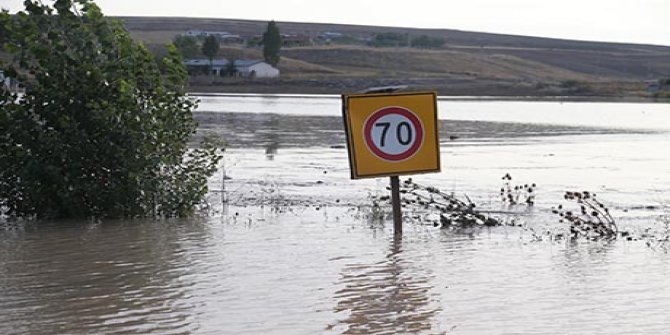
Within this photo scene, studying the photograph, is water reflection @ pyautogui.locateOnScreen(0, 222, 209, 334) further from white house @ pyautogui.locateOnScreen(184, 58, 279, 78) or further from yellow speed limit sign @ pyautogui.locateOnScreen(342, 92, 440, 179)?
white house @ pyautogui.locateOnScreen(184, 58, 279, 78)

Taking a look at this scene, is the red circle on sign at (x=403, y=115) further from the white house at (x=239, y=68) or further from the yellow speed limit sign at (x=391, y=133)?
the white house at (x=239, y=68)

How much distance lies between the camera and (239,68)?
14825 centimetres

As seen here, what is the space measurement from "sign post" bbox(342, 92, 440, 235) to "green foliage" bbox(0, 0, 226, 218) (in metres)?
3.03

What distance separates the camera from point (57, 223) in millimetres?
14188

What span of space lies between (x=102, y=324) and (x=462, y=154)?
2125cm

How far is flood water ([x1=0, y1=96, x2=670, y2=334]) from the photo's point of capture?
28.1 ft

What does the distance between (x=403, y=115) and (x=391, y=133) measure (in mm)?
216

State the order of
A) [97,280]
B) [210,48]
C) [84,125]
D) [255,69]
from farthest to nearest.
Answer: [210,48], [255,69], [84,125], [97,280]

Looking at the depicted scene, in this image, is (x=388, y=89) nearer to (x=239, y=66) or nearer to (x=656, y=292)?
(x=656, y=292)

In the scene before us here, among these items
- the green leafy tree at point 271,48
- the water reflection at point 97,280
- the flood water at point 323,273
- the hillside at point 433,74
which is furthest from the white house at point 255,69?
the water reflection at point 97,280

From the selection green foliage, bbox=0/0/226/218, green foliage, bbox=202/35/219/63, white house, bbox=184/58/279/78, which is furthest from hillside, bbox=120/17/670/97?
green foliage, bbox=0/0/226/218

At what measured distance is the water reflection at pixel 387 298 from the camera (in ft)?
27.7

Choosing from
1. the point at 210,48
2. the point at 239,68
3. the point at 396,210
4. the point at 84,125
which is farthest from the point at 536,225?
the point at 210,48

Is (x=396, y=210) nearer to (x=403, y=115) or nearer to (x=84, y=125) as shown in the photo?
(x=403, y=115)
